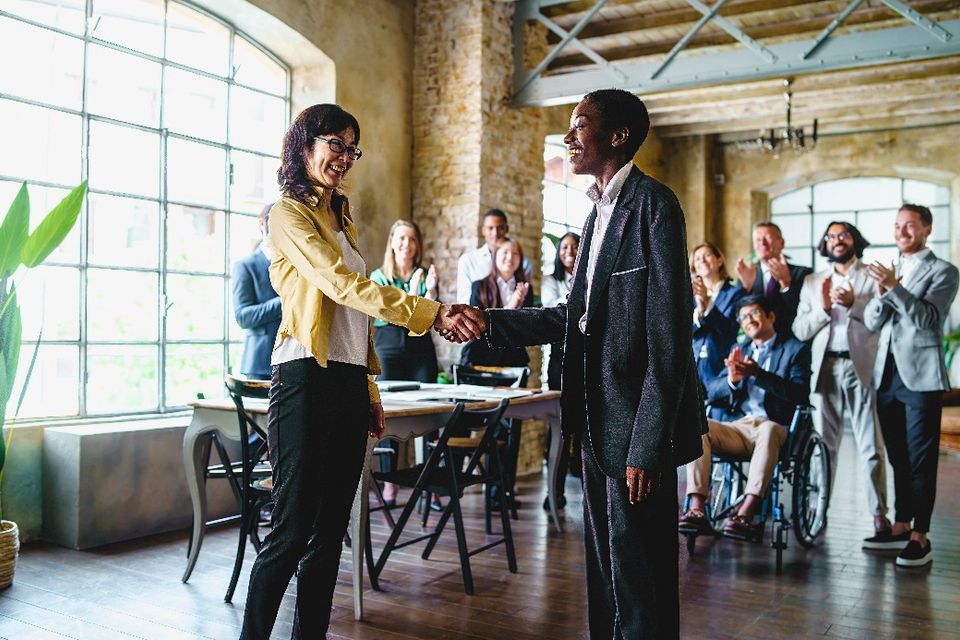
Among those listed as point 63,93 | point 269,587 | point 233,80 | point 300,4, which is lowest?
point 269,587

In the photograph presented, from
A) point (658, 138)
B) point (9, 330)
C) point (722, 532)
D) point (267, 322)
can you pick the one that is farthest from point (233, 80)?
point (658, 138)

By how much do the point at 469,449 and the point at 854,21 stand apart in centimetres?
544

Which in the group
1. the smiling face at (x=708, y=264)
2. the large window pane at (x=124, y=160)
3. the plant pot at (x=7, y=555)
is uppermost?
the large window pane at (x=124, y=160)

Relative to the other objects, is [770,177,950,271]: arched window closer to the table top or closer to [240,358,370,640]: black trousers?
the table top

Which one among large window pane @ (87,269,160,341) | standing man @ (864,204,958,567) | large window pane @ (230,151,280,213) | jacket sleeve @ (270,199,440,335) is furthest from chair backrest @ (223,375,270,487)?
standing man @ (864,204,958,567)

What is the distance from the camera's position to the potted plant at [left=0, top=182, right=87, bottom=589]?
4.04m

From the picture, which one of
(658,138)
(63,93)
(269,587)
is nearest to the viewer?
(269,587)

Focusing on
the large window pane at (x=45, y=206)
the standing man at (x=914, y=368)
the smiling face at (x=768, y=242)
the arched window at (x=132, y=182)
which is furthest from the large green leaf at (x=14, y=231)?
the standing man at (x=914, y=368)

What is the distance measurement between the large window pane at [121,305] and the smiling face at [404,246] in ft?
4.95

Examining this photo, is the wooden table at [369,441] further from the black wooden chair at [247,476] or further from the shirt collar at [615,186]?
the shirt collar at [615,186]

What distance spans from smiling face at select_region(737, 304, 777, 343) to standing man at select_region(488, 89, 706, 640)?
8.73 feet

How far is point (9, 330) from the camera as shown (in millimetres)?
4152

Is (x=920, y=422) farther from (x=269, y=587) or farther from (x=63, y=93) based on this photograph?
(x=63, y=93)

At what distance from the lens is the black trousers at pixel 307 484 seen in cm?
255
